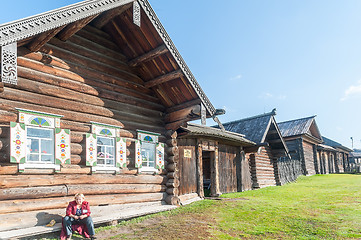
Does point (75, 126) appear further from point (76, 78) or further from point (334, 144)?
point (334, 144)

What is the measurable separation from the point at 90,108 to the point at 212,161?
7.82 metres

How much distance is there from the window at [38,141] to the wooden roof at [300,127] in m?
24.9

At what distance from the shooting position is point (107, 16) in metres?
8.76

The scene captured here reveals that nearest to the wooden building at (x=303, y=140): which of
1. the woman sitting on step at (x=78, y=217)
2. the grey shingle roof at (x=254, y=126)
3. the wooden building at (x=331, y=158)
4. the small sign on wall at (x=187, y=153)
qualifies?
the wooden building at (x=331, y=158)

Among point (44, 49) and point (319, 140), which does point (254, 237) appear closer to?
point (44, 49)

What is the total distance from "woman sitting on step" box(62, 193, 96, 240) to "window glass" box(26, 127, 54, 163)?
1286mm

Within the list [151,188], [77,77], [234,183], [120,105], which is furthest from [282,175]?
[77,77]

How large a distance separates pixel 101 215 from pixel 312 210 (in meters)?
7.26

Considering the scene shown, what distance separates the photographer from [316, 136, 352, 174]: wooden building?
3318cm

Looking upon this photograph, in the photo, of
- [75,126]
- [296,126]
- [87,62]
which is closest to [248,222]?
[75,126]

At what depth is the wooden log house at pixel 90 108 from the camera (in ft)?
21.9

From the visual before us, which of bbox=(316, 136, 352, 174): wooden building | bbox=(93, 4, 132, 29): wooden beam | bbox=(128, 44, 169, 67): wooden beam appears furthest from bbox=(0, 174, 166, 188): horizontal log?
bbox=(316, 136, 352, 174): wooden building

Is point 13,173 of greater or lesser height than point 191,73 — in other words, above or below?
below

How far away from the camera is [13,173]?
6648 mm
